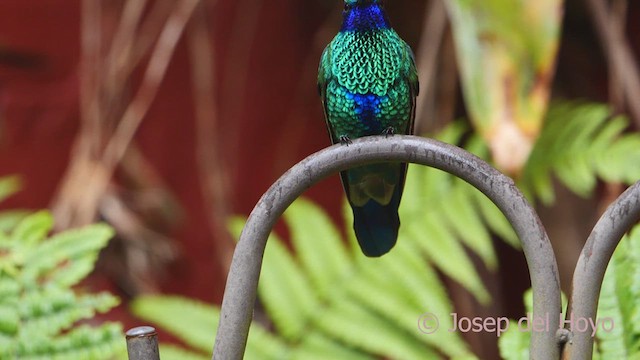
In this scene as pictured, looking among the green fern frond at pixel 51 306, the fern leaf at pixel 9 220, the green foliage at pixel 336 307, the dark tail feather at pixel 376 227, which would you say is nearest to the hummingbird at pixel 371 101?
the dark tail feather at pixel 376 227

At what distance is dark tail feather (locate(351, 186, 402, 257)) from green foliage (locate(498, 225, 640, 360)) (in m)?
0.29

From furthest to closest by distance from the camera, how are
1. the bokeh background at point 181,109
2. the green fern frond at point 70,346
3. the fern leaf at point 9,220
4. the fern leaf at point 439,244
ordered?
the bokeh background at point 181,109 < the fern leaf at point 9,220 < the fern leaf at point 439,244 < the green fern frond at point 70,346

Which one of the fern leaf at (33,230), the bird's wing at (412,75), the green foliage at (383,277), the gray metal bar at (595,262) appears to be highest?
the green foliage at (383,277)

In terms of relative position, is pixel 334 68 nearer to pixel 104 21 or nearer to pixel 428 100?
pixel 428 100

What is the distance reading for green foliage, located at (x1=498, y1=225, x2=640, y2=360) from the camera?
133 cm

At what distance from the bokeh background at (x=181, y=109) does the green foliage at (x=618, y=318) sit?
1180 millimetres

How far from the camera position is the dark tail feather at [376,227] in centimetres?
119

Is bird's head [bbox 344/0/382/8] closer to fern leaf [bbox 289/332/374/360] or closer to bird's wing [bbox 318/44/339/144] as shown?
bird's wing [bbox 318/44/339/144]

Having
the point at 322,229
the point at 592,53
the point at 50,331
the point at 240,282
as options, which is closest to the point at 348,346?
the point at 322,229

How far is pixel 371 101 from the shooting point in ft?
4.13

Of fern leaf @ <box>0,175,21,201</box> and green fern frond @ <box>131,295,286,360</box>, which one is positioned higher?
fern leaf @ <box>0,175,21,201</box>

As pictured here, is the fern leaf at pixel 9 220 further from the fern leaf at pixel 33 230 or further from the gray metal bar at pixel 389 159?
the gray metal bar at pixel 389 159

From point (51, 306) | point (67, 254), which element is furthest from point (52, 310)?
point (67, 254)

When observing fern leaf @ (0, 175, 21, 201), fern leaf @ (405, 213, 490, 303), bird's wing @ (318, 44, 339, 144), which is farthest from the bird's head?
fern leaf @ (0, 175, 21, 201)
